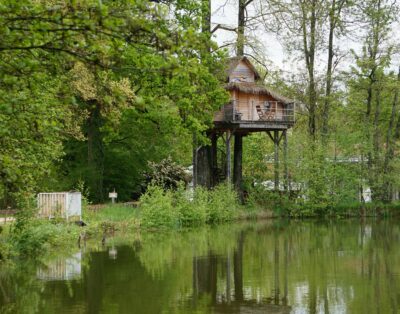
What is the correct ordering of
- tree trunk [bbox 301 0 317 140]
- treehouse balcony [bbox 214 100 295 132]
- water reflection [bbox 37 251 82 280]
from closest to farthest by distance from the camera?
1. water reflection [bbox 37 251 82 280]
2. treehouse balcony [bbox 214 100 295 132]
3. tree trunk [bbox 301 0 317 140]

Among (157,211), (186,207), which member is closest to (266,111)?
(186,207)

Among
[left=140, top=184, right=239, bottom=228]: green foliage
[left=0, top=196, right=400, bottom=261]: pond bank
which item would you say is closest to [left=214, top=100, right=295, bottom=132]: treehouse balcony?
[left=140, top=184, right=239, bottom=228]: green foliage

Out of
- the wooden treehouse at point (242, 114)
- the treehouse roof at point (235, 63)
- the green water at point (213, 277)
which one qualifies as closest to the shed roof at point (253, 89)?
the wooden treehouse at point (242, 114)

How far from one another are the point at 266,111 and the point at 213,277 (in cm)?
2225

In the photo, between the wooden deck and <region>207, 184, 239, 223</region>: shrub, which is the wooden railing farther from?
<region>207, 184, 239, 223</region>: shrub

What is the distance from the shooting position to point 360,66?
128 ft

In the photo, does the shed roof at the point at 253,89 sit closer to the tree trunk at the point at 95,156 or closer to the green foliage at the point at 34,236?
the tree trunk at the point at 95,156

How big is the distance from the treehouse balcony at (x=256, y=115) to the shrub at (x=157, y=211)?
810 centimetres

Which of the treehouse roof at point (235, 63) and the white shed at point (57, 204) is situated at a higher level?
the treehouse roof at point (235, 63)

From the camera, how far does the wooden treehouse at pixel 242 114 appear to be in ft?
117

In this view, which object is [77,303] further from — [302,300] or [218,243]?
[218,243]

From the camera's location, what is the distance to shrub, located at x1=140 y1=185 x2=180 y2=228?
27891 millimetres

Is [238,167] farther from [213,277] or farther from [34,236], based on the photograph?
[213,277]

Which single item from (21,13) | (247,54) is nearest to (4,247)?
(21,13)
